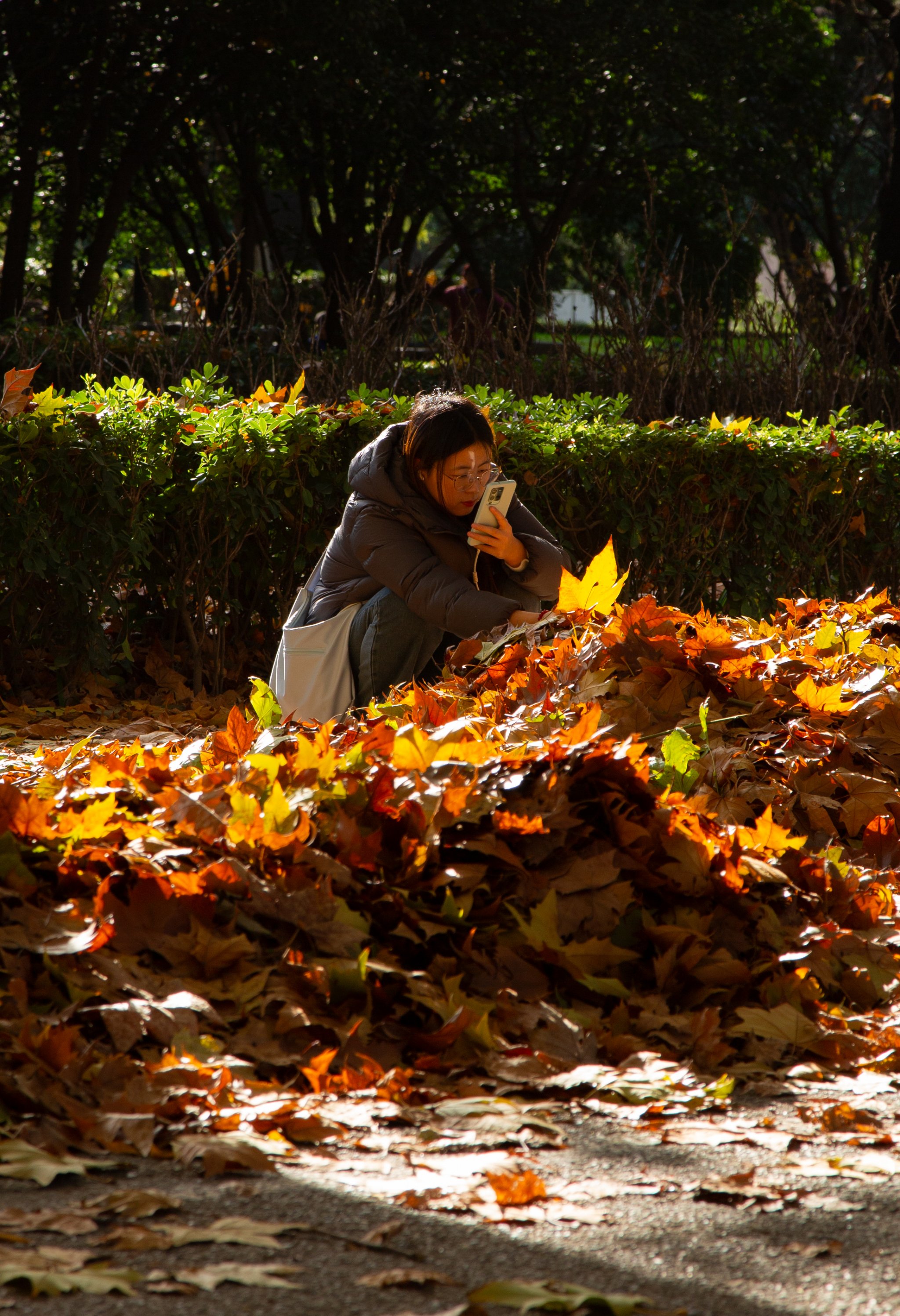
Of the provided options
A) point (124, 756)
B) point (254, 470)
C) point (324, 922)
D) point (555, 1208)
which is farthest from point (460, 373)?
point (555, 1208)

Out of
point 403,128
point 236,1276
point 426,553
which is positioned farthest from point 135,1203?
point 403,128

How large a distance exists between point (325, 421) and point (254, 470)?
43 cm

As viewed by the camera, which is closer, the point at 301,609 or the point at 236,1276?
the point at 236,1276

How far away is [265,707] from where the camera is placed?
10.8 feet

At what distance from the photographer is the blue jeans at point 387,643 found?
452 centimetres

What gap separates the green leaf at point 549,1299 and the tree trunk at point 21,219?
15685mm

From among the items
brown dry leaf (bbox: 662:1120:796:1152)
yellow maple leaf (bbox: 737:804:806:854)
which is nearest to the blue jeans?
yellow maple leaf (bbox: 737:804:806:854)

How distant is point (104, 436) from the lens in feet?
17.4

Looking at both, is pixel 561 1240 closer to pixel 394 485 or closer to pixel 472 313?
pixel 394 485

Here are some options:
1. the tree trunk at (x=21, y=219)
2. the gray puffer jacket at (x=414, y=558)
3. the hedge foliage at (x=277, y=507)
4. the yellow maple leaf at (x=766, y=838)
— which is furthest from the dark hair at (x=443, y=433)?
the tree trunk at (x=21, y=219)

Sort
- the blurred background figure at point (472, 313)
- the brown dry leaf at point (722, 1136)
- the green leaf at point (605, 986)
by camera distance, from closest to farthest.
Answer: the brown dry leaf at point (722, 1136), the green leaf at point (605, 986), the blurred background figure at point (472, 313)

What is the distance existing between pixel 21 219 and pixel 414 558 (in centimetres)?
1348

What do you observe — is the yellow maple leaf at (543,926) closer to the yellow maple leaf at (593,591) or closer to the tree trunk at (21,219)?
the yellow maple leaf at (593,591)

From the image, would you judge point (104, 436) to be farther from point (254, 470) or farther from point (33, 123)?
point (33, 123)
